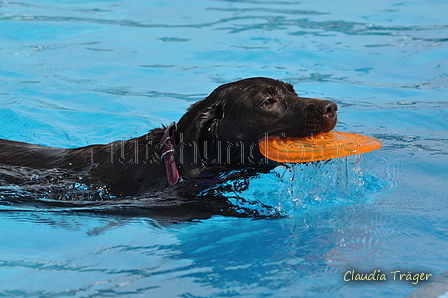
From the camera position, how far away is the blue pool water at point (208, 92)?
399 cm

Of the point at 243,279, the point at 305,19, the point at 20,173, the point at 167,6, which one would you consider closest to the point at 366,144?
the point at 243,279

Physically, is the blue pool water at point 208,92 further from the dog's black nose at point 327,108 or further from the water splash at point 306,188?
the dog's black nose at point 327,108

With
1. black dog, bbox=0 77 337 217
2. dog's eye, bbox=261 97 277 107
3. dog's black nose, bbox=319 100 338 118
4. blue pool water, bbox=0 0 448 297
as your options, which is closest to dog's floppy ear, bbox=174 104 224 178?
black dog, bbox=0 77 337 217

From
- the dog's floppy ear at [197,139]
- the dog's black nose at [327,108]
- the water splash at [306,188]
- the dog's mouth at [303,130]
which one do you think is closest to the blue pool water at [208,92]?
the water splash at [306,188]

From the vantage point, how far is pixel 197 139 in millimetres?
4863

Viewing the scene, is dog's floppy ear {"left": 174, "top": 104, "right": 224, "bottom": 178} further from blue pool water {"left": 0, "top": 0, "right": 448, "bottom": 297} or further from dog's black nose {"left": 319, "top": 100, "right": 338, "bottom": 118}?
dog's black nose {"left": 319, "top": 100, "right": 338, "bottom": 118}

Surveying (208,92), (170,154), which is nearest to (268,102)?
(170,154)

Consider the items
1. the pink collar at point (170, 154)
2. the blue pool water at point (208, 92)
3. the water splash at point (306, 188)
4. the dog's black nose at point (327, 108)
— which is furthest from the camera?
the water splash at point (306, 188)

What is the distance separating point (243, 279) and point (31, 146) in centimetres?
315

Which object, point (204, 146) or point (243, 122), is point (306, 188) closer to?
point (243, 122)

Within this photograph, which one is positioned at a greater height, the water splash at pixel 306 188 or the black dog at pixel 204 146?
the black dog at pixel 204 146

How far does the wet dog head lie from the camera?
190 inches

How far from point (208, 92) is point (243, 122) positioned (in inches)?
196

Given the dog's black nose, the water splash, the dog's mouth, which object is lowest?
the water splash
